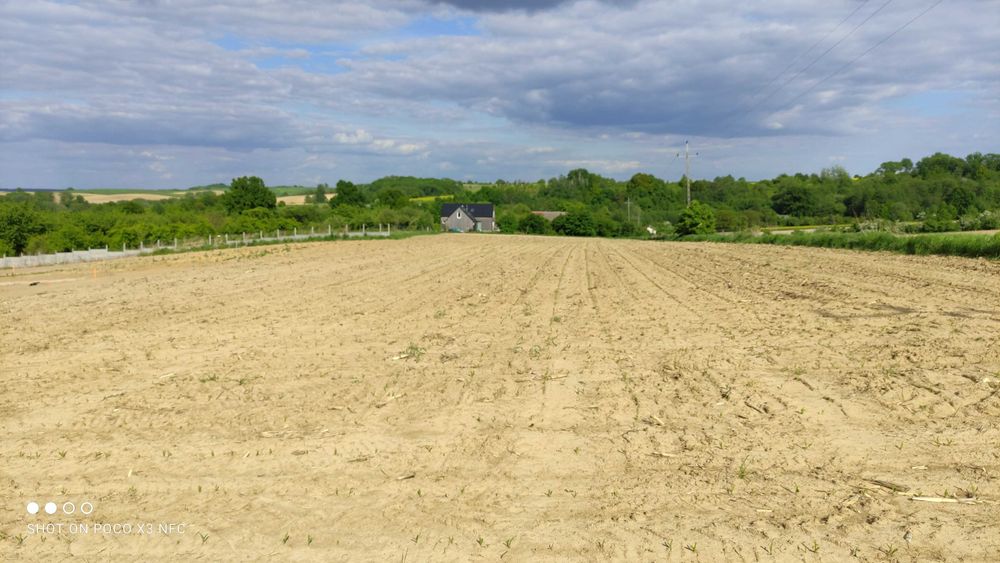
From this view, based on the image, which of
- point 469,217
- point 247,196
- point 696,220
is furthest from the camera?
point 469,217

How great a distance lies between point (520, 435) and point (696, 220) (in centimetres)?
6432

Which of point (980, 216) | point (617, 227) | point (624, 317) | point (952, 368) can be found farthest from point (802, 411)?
point (617, 227)

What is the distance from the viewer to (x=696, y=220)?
67375mm

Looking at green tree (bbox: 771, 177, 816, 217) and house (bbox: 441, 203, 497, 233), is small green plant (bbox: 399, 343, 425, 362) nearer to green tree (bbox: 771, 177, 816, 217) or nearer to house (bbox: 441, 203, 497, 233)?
green tree (bbox: 771, 177, 816, 217)

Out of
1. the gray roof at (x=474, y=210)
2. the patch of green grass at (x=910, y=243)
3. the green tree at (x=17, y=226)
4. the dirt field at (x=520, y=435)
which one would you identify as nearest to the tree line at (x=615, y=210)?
the green tree at (x=17, y=226)

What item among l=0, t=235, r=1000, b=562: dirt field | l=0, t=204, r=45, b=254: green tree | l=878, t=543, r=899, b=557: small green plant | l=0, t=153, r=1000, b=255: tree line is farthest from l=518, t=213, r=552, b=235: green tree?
l=878, t=543, r=899, b=557: small green plant

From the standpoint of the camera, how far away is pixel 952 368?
7.68 m

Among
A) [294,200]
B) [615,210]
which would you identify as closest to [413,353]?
[615,210]

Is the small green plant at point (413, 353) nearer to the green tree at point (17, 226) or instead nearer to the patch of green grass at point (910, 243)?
the patch of green grass at point (910, 243)

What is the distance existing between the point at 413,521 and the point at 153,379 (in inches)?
218

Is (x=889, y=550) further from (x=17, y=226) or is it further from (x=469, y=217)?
(x=469, y=217)

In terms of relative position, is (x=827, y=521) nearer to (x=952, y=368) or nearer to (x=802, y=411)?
(x=802, y=411)

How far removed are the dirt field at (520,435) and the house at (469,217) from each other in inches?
3948

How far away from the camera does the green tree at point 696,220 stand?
219 feet
